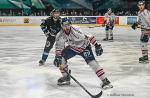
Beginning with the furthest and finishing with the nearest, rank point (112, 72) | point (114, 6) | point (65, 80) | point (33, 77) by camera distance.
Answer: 1. point (114, 6)
2. point (112, 72)
3. point (33, 77)
4. point (65, 80)

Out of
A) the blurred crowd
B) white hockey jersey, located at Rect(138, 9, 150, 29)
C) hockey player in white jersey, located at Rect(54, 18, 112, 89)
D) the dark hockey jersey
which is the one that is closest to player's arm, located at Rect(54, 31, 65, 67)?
hockey player in white jersey, located at Rect(54, 18, 112, 89)

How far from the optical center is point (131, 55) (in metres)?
11.1

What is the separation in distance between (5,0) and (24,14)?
2270 millimetres

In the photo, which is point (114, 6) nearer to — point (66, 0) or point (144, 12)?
point (66, 0)

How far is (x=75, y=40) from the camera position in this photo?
632cm

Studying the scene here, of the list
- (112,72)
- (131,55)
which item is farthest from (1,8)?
(112,72)

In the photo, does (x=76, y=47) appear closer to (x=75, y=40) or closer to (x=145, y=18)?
(x=75, y=40)

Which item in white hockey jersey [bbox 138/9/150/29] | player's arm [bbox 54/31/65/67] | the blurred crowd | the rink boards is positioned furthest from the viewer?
the blurred crowd

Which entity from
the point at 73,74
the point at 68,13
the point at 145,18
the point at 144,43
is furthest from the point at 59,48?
the point at 68,13

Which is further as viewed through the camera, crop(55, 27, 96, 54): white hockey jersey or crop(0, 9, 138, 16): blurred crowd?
crop(0, 9, 138, 16): blurred crowd

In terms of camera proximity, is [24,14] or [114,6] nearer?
[24,14]

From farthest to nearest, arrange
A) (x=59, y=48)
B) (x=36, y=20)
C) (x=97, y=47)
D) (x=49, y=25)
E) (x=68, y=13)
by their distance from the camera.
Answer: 1. (x=68, y=13)
2. (x=36, y=20)
3. (x=49, y=25)
4. (x=59, y=48)
5. (x=97, y=47)

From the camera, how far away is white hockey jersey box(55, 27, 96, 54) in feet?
20.6

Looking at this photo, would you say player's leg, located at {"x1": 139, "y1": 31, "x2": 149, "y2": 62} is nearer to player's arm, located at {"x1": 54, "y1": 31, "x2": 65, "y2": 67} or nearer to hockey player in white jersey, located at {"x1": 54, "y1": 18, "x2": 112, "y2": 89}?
hockey player in white jersey, located at {"x1": 54, "y1": 18, "x2": 112, "y2": 89}
